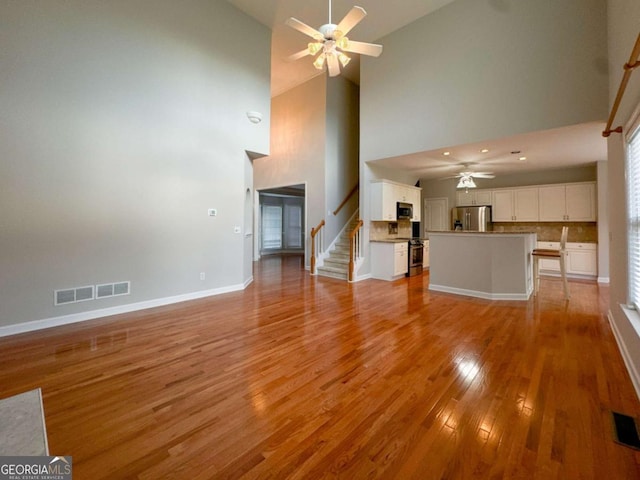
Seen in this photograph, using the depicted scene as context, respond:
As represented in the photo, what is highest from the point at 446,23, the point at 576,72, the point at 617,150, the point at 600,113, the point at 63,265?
the point at 446,23

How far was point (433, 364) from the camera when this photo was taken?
94.7 inches

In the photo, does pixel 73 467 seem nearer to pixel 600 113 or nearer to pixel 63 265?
pixel 63 265

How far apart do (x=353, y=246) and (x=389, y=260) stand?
2.88 ft

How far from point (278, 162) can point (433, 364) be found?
7262 millimetres

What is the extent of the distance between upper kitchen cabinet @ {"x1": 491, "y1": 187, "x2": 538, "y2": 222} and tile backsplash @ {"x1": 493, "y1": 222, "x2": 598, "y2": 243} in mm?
265

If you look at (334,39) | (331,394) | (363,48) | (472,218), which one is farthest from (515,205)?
(331,394)

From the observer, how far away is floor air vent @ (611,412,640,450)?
1521 mm

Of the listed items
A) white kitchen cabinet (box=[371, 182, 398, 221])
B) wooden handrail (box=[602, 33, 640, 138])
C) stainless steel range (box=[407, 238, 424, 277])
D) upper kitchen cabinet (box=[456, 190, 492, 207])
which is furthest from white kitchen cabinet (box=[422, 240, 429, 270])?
wooden handrail (box=[602, 33, 640, 138])

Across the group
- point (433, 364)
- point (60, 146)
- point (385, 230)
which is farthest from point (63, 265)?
point (385, 230)

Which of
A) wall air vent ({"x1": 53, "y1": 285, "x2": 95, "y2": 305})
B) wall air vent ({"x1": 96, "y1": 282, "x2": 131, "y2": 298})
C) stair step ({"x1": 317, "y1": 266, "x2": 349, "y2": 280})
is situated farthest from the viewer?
stair step ({"x1": 317, "y1": 266, "x2": 349, "y2": 280})

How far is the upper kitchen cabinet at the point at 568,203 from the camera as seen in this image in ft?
20.2

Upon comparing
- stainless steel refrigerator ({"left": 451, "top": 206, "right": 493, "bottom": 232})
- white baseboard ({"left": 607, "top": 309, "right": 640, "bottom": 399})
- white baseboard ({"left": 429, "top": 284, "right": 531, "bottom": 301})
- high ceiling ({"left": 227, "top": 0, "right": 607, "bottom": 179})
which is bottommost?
white baseboard ({"left": 607, "top": 309, "right": 640, "bottom": 399})

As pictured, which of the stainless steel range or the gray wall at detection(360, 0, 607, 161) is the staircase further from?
the gray wall at detection(360, 0, 607, 161)

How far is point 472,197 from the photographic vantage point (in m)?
7.86
